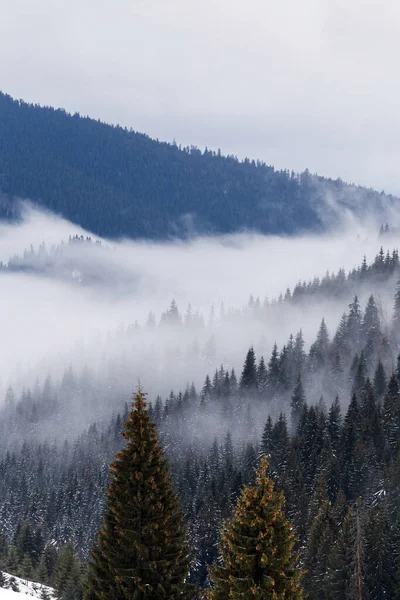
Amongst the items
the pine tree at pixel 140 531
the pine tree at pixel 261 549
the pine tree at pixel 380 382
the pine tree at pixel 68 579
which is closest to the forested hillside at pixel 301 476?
the pine tree at pixel 380 382

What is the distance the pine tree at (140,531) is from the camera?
2762 cm

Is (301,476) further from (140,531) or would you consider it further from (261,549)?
(261,549)

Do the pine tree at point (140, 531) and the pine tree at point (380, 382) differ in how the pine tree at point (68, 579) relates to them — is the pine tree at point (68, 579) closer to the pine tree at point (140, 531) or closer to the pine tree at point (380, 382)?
the pine tree at point (140, 531)

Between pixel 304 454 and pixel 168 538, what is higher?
pixel 168 538

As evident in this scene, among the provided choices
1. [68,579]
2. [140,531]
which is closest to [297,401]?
[68,579]

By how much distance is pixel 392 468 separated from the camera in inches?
3568

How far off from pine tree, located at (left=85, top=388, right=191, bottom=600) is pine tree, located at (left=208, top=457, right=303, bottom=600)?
343cm

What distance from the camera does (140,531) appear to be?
27.9m

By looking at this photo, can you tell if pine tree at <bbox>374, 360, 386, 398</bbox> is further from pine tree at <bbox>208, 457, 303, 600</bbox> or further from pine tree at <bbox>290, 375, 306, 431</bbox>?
pine tree at <bbox>208, 457, 303, 600</bbox>

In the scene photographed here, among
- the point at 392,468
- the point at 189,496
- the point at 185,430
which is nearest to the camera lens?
the point at 392,468

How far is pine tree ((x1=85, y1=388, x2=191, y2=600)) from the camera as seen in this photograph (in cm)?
2762

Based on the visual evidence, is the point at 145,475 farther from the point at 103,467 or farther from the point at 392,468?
the point at 103,467

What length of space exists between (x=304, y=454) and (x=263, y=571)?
3776 inches

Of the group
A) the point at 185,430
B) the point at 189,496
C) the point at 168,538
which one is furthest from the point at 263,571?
the point at 185,430
